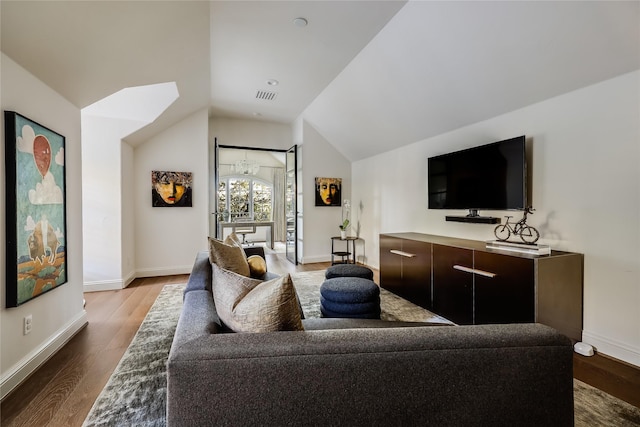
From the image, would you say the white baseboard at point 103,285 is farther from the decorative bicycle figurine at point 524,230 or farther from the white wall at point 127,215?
the decorative bicycle figurine at point 524,230

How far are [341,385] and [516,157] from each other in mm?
2732

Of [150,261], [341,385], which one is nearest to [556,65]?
[341,385]

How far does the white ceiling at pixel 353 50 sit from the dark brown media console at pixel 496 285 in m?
1.52

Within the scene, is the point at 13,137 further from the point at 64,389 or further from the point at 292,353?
the point at 292,353

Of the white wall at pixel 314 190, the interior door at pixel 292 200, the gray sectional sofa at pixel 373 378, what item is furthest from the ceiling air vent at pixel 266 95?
the gray sectional sofa at pixel 373 378

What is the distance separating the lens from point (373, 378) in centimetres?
92

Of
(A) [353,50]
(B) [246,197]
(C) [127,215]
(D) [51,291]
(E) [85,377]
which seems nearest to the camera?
(E) [85,377]

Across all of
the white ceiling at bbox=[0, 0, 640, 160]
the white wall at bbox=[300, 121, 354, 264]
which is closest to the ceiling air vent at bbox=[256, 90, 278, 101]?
the white ceiling at bbox=[0, 0, 640, 160]

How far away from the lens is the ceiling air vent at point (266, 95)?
447 centimetres

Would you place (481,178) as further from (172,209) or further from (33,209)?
(172,209)

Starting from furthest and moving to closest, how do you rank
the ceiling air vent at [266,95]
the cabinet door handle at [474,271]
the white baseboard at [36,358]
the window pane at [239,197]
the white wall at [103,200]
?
the window pane at [239,197] < the ceiling air vent at [266,95] < the white wall at [103,200] < the cabinet door handle at [474,271] < the white baseboard at [36,358]

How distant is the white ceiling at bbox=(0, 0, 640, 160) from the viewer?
75.4 inches

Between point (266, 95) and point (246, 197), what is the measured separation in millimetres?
4987

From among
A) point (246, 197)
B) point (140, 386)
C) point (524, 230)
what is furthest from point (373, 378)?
point (246, 197)
